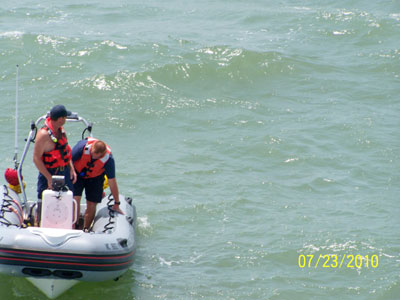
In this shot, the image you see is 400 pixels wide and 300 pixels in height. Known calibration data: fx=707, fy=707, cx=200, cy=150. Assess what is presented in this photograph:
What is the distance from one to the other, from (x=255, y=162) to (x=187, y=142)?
1280 mm

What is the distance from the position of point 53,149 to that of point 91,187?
0.74 metres

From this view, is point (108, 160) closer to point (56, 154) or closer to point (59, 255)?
point (56, 154)

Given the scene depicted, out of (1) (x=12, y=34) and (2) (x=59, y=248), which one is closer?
(2) (x=59, y=248)

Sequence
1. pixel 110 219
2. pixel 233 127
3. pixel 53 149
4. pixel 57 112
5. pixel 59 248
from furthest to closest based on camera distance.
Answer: pixel 233 127 → pixel 110 219 → pixel 53 149 → pixel 57 112 → pixel 59 248

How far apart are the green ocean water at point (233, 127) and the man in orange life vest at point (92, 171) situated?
2.80ft

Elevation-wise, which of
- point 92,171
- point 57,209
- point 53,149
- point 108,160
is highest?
point 53,149

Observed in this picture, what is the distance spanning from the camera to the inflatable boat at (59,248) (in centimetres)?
632

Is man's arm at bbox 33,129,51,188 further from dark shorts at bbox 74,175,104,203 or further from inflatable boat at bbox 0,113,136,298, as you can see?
dark shorts at bbox 74,175,104,203

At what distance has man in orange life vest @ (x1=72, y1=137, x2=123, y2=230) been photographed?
7.02 meters

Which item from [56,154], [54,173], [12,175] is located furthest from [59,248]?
[12,175]
